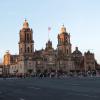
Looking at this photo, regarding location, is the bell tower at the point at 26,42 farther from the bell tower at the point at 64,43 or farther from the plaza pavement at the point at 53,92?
the plaza pavement at the point at 53,92

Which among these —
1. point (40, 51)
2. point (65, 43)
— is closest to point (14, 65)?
point (40, 51)

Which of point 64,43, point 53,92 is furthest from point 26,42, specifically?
point 53,92

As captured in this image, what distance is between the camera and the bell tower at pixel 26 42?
17025 centimetres

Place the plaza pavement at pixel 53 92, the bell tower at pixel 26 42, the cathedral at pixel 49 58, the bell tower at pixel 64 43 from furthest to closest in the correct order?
1. the bell tower at pixel 64 43
2. the cathedral at pixel 49 58
3. the bell tower at pixel 26 42
4. the plaza pavement at pixel 53 92

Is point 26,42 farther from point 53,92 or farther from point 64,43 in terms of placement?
point 53,92

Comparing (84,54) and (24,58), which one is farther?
(84,54)

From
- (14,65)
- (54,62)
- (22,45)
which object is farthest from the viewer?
(14,65)

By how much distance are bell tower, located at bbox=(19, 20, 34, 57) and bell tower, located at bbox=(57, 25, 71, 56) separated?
16.5m

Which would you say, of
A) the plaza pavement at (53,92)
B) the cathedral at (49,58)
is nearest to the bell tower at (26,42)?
the cathedral at (49,58)

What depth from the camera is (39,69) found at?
178 meters

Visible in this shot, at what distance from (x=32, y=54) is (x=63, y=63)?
17.7 metres

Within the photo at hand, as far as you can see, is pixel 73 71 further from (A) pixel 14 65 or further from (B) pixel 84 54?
(A) pixel 14 65

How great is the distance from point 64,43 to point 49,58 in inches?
383

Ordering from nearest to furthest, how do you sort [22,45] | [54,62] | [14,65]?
[22,45] < [54,62] < [14,65]
